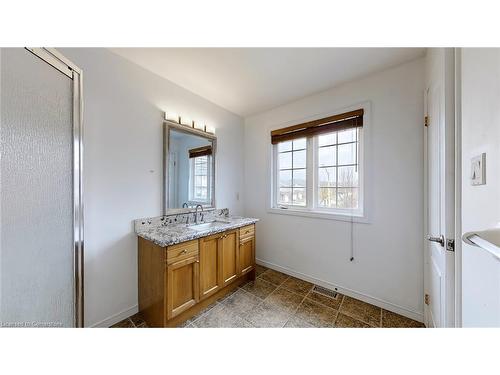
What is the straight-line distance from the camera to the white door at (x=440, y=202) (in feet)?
2.96

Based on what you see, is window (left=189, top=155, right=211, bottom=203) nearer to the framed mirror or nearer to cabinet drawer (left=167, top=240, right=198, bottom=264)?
the framed mirror

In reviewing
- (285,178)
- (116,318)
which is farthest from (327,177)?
(116,318)

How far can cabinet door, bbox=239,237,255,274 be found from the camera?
2.12m

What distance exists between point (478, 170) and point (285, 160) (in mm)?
2014

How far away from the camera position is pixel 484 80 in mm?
612

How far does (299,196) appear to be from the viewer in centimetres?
243

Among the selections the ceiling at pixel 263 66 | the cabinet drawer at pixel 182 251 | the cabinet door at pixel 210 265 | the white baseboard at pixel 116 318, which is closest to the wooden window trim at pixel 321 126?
the ceiling at pixel 263 66

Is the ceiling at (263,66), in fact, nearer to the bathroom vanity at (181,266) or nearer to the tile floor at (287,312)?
the bathroom vanity at (181,266)

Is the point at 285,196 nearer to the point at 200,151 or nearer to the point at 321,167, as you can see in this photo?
the point at 321,167

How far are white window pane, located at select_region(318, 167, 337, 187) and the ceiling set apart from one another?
100 cm

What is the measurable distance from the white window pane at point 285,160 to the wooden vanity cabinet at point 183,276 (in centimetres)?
126

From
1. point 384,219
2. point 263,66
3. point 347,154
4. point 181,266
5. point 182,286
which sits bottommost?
point 182,286
